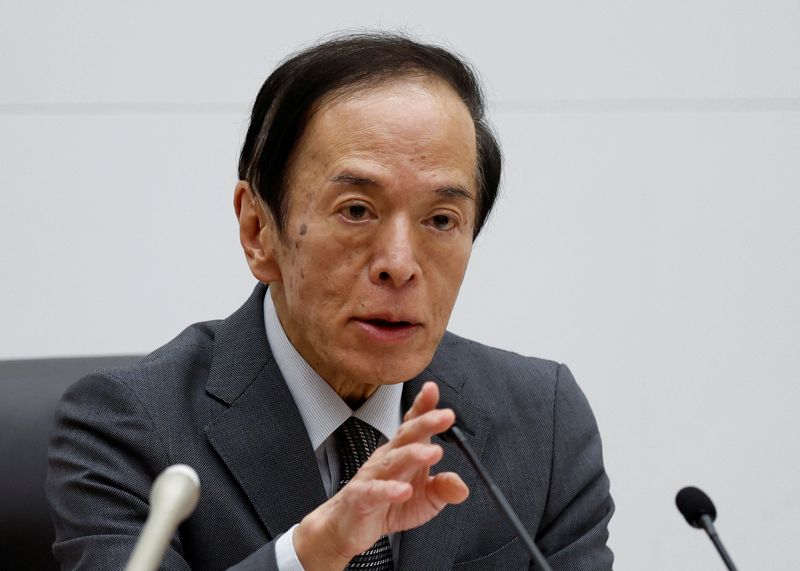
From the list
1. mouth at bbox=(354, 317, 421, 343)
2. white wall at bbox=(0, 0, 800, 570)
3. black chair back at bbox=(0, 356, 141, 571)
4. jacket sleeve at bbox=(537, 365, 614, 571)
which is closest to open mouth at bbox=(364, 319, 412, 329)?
mouth at bbox=(354, 317, 421, 343)

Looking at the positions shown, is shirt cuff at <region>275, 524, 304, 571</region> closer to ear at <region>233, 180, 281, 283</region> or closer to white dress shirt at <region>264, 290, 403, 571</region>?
white dress shirt at <region>264, 290, 403, 571</region>

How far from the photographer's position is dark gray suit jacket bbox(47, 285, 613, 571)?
4.78 feet

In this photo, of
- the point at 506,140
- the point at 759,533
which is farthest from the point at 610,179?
the point at 759,533

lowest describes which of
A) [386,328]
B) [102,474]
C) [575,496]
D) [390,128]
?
[575,496]

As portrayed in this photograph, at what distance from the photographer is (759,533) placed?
2.97 meters

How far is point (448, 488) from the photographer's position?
124 centimetres

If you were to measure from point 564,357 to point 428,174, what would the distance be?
1.53 meters

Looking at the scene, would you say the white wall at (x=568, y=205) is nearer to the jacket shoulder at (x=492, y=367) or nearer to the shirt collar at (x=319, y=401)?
the jacket shoulder at (x=492, y=367)

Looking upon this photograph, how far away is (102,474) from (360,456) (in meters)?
0.35

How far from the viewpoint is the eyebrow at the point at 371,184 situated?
1421mm

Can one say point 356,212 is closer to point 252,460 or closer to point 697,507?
point 252,460

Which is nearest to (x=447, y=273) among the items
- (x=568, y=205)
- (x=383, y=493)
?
(x=383, y=493)

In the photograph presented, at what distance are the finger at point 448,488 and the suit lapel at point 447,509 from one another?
0.27 m

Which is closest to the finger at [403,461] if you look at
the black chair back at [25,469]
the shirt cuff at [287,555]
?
the shirt cuff at [287,555]
